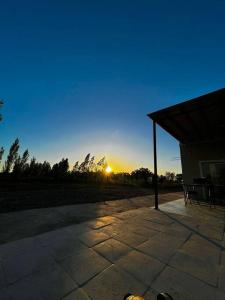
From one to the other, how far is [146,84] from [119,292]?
8.27 m

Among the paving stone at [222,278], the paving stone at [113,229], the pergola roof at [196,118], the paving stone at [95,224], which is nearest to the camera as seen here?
the paving stone at [222,278]

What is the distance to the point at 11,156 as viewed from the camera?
81.8ft

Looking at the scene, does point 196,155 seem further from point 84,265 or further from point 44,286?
point 44,286

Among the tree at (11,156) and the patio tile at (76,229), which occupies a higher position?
the tree at (11,156)

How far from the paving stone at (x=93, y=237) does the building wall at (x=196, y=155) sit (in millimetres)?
6160

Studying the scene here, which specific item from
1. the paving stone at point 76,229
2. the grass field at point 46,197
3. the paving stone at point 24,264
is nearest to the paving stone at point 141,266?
the paving stone at point 24,264

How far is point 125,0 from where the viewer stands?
17.2 feet

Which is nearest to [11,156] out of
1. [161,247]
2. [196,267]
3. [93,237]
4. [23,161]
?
[23,161]

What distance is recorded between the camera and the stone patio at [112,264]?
50.1 inches

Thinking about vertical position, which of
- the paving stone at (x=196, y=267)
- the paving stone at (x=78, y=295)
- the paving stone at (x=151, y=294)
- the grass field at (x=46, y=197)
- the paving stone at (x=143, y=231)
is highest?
the grass field at (x=46, y=197)

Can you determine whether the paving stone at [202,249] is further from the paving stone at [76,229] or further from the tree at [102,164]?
the tree at [102,164]

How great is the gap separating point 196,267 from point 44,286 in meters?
1.61

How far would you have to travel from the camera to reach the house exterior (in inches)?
172

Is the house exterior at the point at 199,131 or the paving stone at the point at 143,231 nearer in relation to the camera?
the paving stone at the point at 143,231
